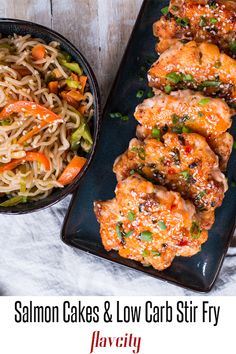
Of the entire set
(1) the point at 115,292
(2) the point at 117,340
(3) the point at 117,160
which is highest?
(3) the point at 117,160

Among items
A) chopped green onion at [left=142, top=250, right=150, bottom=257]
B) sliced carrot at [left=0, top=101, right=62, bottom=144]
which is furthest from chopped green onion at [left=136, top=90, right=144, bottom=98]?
chopped green onion at [left=142, top=250, right=150, bottom=257]

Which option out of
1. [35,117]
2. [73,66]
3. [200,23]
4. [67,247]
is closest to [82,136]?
[35,117]

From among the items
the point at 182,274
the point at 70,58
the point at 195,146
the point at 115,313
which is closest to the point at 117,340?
the point at 115,313

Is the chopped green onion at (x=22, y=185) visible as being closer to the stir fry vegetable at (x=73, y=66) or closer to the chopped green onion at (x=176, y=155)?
the stir fry vegetable at (x=73, y=66)

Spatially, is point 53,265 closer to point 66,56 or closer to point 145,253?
point 145,253

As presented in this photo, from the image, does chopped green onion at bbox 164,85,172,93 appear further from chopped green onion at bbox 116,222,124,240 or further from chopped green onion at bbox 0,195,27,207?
chopped green onion at bbox 0,195,27,207

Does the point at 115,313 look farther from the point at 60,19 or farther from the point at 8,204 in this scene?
the point at 60,19
